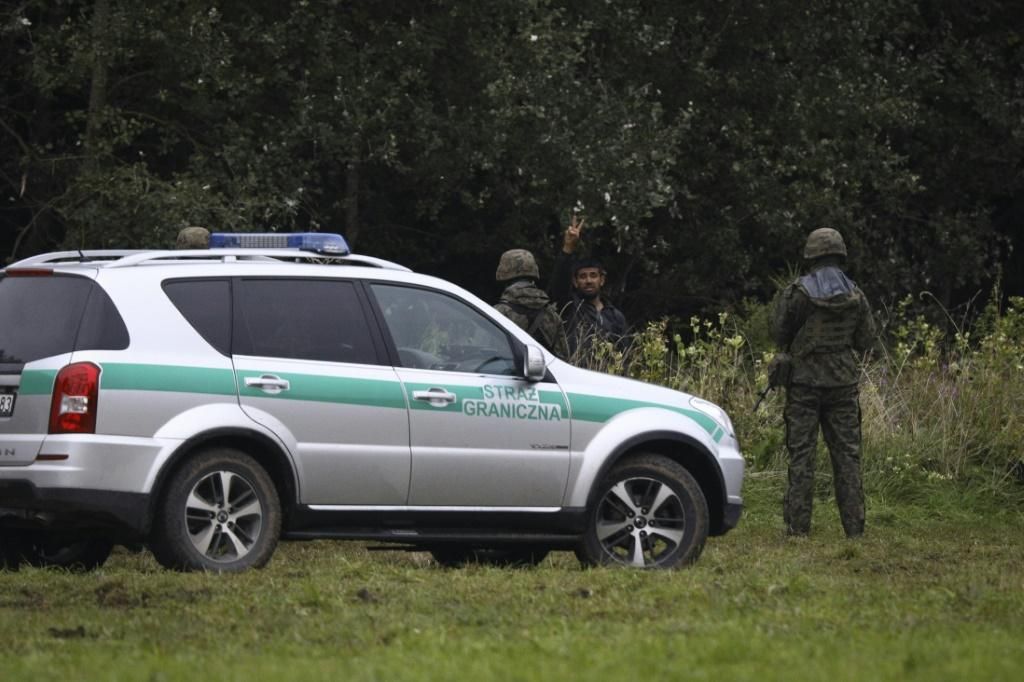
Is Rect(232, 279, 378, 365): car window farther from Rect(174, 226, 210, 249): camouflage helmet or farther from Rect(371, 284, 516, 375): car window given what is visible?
Rect(174, 226, 210, 249): camouflage helmet

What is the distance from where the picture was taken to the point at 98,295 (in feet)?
30.8

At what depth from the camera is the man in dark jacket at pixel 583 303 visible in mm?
14703

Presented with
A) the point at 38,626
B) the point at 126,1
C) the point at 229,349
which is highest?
the point at 126,1

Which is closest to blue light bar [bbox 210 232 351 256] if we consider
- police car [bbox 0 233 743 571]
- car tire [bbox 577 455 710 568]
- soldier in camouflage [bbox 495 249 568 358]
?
police car [bbox 0 233 743 571]

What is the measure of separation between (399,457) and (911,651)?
3.49 m

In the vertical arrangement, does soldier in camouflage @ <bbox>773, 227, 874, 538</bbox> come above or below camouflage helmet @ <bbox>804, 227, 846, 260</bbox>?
below

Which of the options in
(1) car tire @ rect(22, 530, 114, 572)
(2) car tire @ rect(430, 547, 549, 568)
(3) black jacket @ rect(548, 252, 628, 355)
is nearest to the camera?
(1) car tire @ rect(22, 530, 114, 572)

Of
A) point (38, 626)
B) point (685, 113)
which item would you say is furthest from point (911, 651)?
point (685, 113)

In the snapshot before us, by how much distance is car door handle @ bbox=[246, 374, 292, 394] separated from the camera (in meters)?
9.55

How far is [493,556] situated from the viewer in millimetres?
11320

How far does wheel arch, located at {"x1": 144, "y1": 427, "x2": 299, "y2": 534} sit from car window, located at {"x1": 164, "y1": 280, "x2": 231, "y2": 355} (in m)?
0.41

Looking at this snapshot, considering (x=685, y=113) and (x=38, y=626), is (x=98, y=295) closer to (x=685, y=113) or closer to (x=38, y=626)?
(x=38, y=626)

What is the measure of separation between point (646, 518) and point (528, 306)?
312 cm

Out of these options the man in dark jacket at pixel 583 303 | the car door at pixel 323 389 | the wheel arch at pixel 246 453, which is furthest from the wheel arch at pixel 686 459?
the man in dark jacket at pixel 583 303
